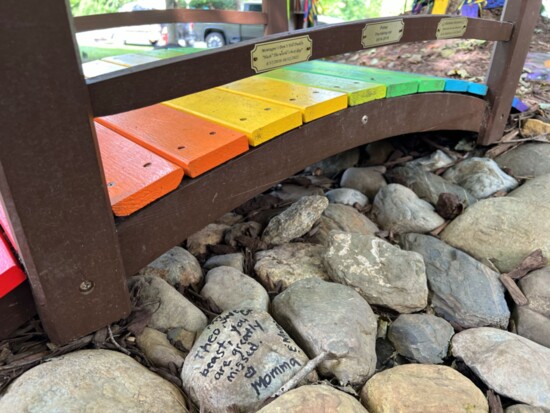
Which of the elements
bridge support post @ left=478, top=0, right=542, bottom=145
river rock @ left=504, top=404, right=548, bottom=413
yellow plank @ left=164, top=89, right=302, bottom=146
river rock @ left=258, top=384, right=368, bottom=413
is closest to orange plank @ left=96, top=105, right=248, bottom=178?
yellow plank @ left=164, top=89, right=302, bottom=146

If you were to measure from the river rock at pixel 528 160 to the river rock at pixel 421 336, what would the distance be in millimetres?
2095

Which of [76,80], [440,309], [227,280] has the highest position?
[76,80]

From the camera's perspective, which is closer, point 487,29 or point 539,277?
point 539,277

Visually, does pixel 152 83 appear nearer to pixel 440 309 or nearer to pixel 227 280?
pixel 227 280

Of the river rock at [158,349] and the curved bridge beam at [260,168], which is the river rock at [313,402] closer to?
the river rock at [158,349]

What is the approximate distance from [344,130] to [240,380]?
1.55 m

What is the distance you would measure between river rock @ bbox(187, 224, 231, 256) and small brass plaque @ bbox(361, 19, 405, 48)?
1412 mm

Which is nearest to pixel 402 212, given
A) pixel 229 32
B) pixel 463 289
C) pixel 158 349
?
Answer: pixel 463 289

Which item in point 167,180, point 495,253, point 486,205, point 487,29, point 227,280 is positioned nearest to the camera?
point 167,180

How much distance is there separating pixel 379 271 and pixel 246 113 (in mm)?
1111

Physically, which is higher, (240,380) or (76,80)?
(76,80)

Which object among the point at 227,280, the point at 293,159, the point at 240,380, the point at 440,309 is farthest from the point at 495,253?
the point at 240,380

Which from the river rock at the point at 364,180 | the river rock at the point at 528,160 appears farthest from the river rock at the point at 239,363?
the river rock at the point at 528,160

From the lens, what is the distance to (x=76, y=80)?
1.33 meters
